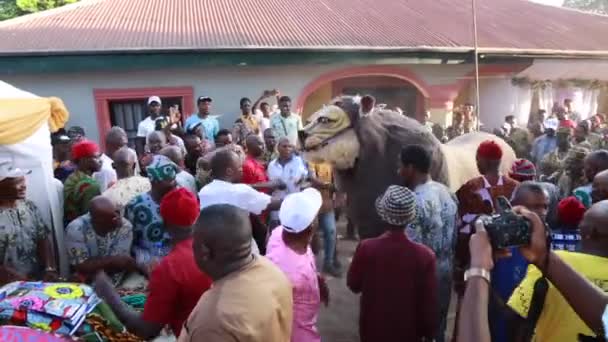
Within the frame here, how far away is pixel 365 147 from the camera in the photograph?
179 inches

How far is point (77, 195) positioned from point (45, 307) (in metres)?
2.08

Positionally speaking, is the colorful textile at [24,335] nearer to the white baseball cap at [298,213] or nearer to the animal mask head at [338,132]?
the white baseball cap at [298,213]

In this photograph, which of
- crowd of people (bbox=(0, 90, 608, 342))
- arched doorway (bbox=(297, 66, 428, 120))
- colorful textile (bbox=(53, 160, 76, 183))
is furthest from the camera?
arched doorway (bbox=(297, 66, 428, 120))

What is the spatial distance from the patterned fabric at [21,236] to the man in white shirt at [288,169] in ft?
8.42

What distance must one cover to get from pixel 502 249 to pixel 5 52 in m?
10.6

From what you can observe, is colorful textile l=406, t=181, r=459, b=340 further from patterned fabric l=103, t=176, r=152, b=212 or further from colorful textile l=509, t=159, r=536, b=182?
patterned fabric l=103, t=176, r=152, b=212

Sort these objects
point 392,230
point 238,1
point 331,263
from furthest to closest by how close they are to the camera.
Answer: point 238,1
point 331,263
point 392,230

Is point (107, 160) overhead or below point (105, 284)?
overhead

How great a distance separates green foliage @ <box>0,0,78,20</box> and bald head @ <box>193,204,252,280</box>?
75.7 ft

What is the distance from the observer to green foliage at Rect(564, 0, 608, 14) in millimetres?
42812

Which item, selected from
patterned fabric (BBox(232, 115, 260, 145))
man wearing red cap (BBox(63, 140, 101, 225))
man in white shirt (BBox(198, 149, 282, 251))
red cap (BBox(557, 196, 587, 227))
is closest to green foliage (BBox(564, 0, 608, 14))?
patterned fabric (BBox(232, 115, 260, 145))

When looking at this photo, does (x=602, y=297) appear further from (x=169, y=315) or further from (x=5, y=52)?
(x=5, y=52)

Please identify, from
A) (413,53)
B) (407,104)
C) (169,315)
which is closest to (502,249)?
(169,315)

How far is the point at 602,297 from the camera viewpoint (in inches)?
68.1
